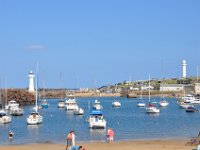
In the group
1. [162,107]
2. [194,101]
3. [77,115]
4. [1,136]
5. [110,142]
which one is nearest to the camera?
[110,142]

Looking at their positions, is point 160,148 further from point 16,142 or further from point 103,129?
point 103,129

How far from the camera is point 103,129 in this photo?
65.7 meters

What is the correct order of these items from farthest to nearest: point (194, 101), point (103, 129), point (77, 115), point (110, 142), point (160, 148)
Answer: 1. point (194, 101)
2. point (77, 115)
3. point (103, 129)
4. point (110, 142)
5. point (160, 148)

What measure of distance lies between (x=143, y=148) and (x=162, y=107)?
102486 millimetres

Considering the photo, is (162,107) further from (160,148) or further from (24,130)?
(160,148)

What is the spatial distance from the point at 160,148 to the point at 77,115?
2503 inches

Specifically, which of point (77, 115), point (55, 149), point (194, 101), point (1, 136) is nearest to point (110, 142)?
point (55, 149)

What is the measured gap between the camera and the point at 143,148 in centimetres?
4066

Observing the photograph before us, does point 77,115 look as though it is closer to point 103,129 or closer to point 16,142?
point 103,129

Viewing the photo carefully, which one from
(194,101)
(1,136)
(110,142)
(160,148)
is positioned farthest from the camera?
(194,101)

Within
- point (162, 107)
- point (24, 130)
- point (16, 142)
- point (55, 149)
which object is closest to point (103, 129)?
point (24, 130)

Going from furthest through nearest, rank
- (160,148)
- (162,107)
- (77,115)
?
1. (162,107)
2. (77,115)
3. (160,148)

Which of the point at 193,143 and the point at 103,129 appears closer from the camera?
the point at 193,143

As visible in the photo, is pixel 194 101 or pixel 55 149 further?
pixel 194 101
